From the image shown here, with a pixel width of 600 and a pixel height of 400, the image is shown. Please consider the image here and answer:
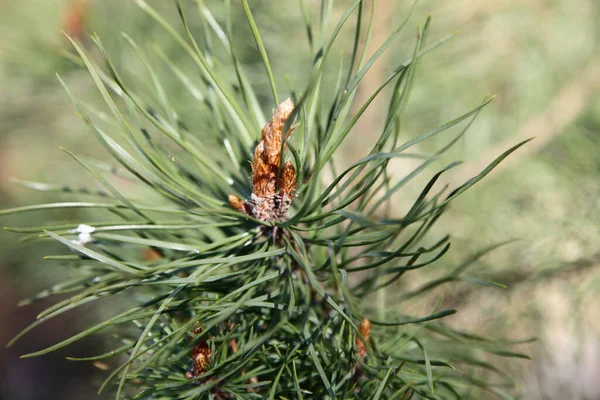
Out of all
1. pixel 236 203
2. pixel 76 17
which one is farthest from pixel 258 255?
pixel 76 17

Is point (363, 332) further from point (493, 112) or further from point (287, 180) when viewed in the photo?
point (493, 112)

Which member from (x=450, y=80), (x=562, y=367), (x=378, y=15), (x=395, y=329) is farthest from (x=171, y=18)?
(x=562, y=367)

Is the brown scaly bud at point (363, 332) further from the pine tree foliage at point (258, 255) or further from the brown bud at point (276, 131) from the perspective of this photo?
the brown bud at point (276, 131)

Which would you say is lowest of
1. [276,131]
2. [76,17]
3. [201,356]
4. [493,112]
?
[201,356]

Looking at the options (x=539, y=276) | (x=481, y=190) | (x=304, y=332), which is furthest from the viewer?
(x=481, y=190)

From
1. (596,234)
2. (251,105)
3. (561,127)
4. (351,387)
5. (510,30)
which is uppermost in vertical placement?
(510,30)

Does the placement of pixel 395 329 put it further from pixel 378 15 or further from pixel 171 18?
pixel 171 18
